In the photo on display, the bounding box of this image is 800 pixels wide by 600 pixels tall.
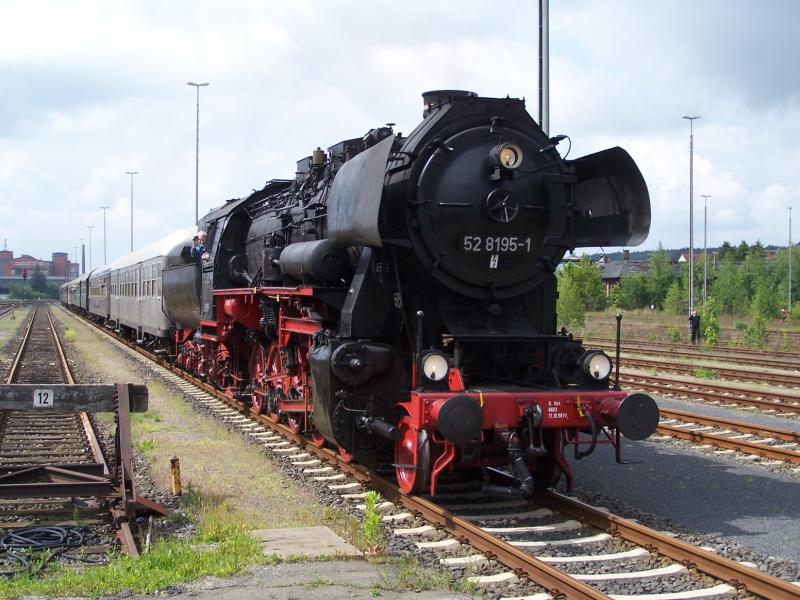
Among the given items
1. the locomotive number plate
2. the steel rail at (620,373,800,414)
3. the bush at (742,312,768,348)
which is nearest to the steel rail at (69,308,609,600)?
the locomotive number plate

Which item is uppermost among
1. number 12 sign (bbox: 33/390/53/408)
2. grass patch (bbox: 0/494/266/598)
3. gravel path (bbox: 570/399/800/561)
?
number 12 sign (bbox: 33/390/53/408)

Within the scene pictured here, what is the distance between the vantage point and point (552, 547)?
6047 millimetres

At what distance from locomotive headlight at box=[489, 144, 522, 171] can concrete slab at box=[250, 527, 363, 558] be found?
11.1 feet

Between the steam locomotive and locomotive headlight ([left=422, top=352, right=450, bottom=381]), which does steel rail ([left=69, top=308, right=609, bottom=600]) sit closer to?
the steam locomotive

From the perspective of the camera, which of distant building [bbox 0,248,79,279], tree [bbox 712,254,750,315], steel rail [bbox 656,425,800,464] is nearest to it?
steel rail [bbox 656,425,800,464]

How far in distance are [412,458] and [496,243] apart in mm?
2014

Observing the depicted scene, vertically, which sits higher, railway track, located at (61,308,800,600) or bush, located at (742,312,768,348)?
bush, located at (742,312,768,348)

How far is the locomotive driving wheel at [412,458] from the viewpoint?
677 centimetres

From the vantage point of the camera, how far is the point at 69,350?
1038 inches

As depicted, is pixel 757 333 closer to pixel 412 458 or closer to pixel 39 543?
pixel 412 458

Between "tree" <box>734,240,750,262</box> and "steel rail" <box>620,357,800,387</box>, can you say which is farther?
"tree" <box>734,240,750,262</box>

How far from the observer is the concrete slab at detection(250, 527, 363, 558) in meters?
5.80

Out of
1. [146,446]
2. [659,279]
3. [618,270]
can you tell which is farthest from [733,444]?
[618,270]

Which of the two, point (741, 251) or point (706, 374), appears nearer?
point (706, 374)
